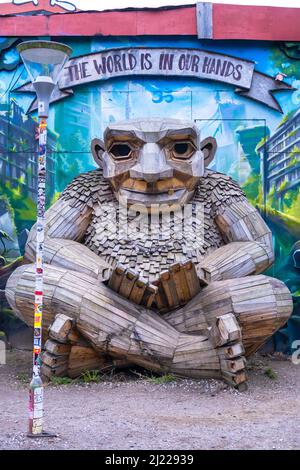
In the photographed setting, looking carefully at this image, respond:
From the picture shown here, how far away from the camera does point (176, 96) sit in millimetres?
7688

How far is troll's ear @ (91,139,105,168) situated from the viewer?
6.64 meters

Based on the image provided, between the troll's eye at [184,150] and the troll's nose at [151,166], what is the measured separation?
18 cm

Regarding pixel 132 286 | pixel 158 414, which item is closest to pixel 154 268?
pixel 132 286

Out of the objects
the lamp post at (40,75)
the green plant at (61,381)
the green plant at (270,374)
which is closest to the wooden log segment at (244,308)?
the green plant at (270,374)

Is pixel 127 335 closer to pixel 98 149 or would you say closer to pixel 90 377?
pixel 90 377

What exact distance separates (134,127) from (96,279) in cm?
140

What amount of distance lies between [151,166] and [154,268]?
2.86 feet

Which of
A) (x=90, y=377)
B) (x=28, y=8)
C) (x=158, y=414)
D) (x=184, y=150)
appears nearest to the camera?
(x=158, y=414)

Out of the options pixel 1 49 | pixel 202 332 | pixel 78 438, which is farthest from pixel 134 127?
pixel 78 438

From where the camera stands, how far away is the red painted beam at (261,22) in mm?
7582

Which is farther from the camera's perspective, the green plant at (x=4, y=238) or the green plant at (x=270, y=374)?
the green plant at (x=4, y=238)

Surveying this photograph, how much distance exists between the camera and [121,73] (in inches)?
300

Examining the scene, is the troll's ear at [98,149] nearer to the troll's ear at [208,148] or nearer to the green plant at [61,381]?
the troll's ear at [208,148]
